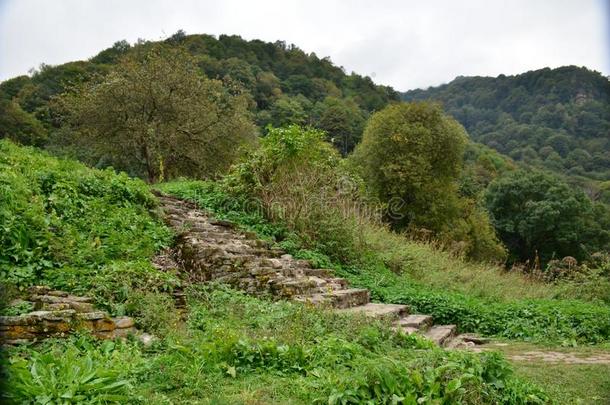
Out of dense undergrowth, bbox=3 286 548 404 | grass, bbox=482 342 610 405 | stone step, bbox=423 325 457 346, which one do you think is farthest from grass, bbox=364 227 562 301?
dense undergrowth, bbox=3 286 548 404

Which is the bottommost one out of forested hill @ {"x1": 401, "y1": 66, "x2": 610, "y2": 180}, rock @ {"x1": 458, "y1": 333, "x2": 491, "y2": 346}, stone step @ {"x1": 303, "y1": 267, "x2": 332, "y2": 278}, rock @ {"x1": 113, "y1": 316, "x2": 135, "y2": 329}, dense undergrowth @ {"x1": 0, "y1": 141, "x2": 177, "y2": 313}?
rock @ {"x1": 458, "y1": 333, "x2": 491, "y2": 346}

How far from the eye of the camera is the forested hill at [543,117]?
156 ft

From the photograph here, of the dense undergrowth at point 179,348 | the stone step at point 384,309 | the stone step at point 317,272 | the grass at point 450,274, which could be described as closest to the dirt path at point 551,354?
the stone step at point 384,309

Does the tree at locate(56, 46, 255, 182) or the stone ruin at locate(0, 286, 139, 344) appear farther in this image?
the tree at locate(56, 46, 255, 182)

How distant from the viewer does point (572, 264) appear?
12047 millimetres

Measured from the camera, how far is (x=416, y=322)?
23.6 feet

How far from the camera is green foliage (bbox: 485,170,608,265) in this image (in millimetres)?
29562

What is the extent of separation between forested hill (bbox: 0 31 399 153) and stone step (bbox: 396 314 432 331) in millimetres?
6058

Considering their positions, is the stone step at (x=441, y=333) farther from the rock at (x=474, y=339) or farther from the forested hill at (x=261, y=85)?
the forested hill at (x=261, y=85)

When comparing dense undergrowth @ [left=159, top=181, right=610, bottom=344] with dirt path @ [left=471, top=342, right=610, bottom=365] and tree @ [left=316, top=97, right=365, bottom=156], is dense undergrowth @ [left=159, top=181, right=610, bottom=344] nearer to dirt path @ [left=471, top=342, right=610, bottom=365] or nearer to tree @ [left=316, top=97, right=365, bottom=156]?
dirt path @ [left=471, top=342, right=610, bottom=365]

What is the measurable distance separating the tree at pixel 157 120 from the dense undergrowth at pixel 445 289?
503cm

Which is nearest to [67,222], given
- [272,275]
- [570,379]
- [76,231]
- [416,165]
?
[76,231]

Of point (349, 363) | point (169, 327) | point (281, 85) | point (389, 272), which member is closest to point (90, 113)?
point (389, 272)

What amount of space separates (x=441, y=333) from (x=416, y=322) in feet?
1.28
